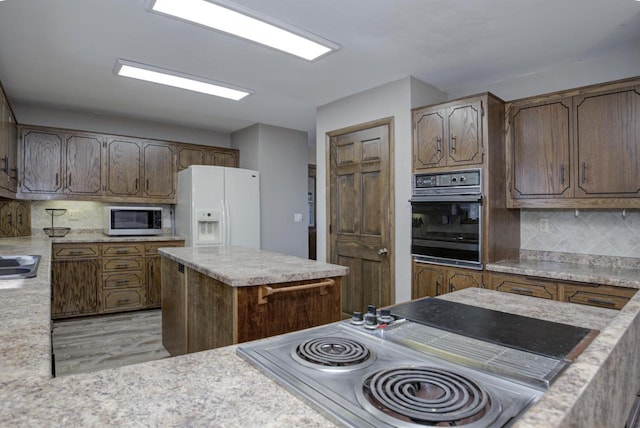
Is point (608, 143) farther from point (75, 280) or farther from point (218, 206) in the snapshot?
point (75, 280)

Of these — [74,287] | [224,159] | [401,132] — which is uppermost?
[224,159]

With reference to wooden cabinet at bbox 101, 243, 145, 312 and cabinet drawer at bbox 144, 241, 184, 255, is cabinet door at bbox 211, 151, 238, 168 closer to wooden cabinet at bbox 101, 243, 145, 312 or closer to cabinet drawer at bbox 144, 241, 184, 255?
cabinet drawer at bbox 144, 241, 184, 255

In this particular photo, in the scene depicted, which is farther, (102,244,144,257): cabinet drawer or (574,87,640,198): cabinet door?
(102,244,144,257): cabinet drawer

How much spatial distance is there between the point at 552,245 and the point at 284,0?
114 inches

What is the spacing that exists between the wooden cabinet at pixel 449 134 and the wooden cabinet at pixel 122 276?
3.53 m

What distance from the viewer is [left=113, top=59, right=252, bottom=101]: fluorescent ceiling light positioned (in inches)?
128

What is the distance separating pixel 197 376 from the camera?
0.77 meters

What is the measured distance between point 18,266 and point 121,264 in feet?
7.33

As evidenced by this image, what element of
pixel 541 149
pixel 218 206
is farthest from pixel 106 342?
pixel 541 149

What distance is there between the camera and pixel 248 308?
6.01 feet

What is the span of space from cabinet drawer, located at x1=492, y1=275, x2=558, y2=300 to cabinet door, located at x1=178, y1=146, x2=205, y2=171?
4.23m

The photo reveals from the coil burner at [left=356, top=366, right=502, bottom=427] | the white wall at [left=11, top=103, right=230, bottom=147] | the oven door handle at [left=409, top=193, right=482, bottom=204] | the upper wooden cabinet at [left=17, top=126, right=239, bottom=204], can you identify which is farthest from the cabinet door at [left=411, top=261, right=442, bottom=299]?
the white wall at [left=11, top=103, right=230, bottom=147]

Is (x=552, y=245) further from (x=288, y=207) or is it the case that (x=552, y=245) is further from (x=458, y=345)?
(x=288, y=207)

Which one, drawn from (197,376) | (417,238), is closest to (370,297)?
(417,238)
